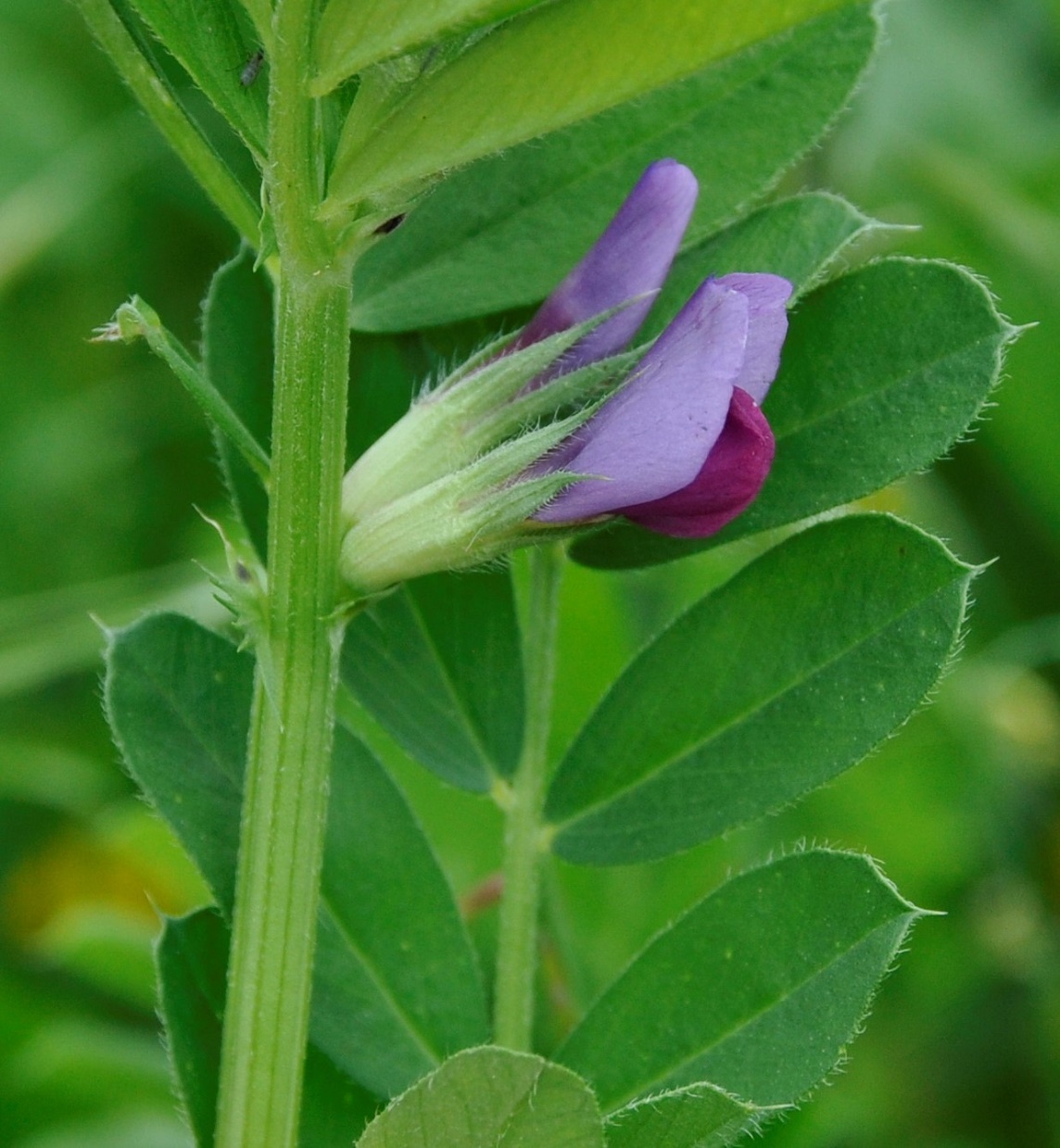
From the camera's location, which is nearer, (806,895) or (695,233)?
(806,895)

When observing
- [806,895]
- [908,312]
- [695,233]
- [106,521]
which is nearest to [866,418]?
→ [908,312]

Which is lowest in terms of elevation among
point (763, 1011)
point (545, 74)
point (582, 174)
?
point (763, 1011)

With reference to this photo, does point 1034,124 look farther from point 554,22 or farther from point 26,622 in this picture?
point 554,22

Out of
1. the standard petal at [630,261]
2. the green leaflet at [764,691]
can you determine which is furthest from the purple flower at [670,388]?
the green leaflet at [764,691]

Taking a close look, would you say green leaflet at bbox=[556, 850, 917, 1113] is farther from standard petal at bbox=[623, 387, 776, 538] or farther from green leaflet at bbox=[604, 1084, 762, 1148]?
standard petal at bbox=[623, 387, 776, 538]

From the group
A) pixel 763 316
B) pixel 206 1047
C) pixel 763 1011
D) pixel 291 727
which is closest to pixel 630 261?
pixel 763 316

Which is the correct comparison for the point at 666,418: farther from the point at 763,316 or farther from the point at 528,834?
the point at 528,834
